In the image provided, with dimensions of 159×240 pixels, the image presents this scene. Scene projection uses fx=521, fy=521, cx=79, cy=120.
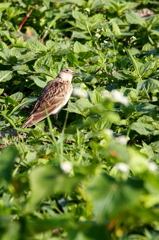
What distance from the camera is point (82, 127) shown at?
581 centimetres

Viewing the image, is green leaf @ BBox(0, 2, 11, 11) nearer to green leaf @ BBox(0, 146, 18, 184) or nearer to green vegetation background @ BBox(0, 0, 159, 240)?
green vegetation background @ BBox(0, 0, 159, 240)

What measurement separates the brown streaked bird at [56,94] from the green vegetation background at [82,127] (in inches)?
4.6

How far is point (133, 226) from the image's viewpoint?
12.1ft

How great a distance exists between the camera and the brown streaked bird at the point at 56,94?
702cm

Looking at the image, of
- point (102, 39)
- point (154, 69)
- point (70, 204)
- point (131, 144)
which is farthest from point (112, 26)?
point (70, 204)

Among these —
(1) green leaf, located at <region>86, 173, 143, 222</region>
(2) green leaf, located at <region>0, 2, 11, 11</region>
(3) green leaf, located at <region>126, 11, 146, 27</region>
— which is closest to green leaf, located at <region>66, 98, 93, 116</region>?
(3) green leaf, located at <region>126, 11, 146, 27</region>

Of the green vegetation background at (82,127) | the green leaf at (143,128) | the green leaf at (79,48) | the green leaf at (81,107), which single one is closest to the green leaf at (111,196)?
the green vegetation background at (82,127)

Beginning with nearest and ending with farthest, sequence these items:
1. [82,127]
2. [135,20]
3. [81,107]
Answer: [82,127] < [81,107] < [135,20]

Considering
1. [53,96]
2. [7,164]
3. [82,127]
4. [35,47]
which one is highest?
[7,164]

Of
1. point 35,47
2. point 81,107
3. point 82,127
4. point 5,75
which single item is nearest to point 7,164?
point 82,127

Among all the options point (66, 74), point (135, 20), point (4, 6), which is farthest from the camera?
point (4, 6)

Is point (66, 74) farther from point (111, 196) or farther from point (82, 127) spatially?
point (111, 196)

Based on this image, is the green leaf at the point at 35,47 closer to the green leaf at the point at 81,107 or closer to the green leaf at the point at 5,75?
the green leaf at the point at 5,75

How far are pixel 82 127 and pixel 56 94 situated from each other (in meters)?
1.50
